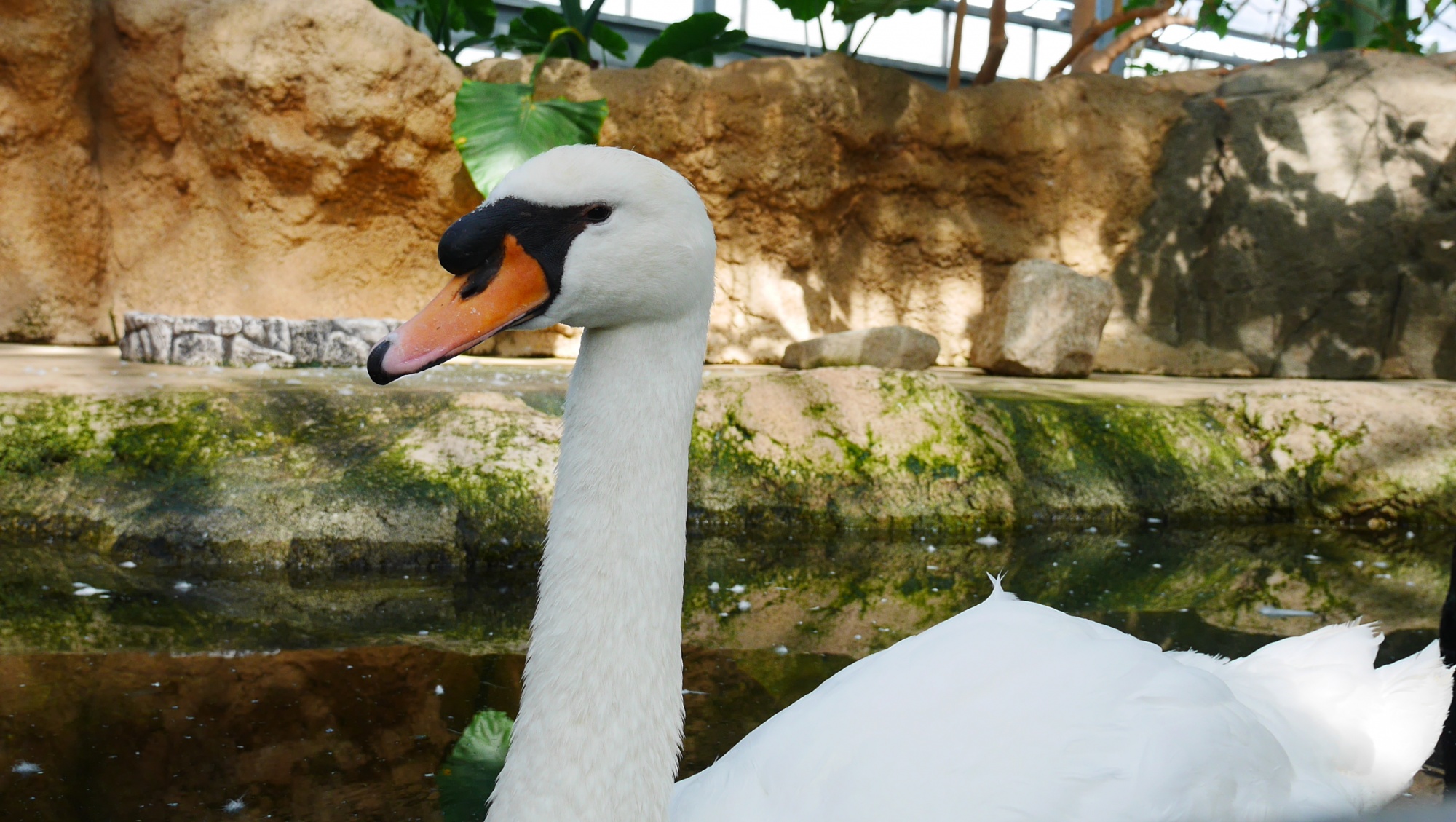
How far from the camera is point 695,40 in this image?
8.50 m

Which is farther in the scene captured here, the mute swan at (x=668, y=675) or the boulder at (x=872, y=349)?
the boulder at (x=872, y=349)

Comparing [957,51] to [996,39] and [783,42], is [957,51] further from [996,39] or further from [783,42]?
[783,42]

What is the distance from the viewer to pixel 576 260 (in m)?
1.20

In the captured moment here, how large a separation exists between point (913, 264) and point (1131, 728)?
7.49 meters

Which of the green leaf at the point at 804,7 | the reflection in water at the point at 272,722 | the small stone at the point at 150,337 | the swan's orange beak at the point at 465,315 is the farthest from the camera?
the green leaf at the point at 804,7

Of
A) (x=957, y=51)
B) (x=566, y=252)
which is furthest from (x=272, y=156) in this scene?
(x=566, y=252)

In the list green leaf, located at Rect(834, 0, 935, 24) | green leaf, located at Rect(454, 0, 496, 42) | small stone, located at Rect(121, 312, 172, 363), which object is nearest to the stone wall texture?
green leaf, located at Rect(834, 0, 935, 24)

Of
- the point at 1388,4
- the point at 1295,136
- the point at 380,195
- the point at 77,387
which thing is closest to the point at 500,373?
the point at 77,387

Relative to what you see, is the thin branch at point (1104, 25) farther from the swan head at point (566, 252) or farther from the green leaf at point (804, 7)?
the swan head at point (566, 252)

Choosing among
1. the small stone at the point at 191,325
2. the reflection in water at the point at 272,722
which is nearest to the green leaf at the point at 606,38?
the small stone at the point at 191,325

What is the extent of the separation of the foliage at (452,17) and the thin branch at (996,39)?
12.3 feet

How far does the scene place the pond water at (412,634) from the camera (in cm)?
212

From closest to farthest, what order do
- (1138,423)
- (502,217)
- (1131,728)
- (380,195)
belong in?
(502,217) < (1131,728) < (1138,423) < (380,195)

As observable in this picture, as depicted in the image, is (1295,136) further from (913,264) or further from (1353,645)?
(1353,645)
